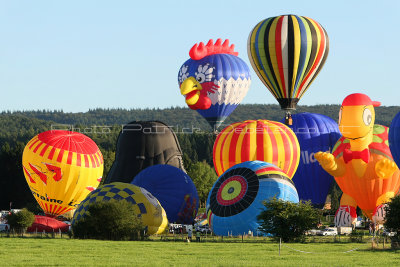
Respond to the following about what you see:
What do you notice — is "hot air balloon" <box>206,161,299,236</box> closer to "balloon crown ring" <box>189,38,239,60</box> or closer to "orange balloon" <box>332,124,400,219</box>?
"orange balloon" <box>332,124,400,219</box>

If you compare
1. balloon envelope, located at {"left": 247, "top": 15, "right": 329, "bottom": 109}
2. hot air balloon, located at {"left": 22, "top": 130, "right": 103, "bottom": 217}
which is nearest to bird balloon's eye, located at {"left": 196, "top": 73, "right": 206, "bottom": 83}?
balloon envelope, located at {"left": 247, "top": 15, "right": 329, "bottom": 109}

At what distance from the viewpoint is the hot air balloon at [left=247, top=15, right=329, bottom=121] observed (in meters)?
52.9

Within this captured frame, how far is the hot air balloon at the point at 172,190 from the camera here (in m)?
50.4

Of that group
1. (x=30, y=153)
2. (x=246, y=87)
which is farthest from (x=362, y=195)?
(x=30, y=153)

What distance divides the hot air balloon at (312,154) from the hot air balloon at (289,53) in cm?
250

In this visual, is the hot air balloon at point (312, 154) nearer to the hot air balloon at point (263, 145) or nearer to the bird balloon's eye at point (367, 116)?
the hot air balloon at point (263, 145)

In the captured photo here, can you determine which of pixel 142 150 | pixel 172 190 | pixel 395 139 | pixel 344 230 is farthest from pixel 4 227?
pixel 395 139

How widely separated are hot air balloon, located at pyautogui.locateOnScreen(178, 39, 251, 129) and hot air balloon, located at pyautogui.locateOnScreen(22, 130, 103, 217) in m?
10.6

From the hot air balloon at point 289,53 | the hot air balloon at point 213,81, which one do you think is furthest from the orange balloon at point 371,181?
the hot air balloon at point 213,81

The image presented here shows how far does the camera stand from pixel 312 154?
5572 cm

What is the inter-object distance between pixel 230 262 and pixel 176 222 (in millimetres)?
21448

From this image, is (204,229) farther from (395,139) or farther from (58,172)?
(395,139)

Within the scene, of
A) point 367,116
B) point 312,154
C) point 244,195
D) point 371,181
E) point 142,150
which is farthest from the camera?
point 142,150

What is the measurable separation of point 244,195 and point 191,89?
22.4 m
